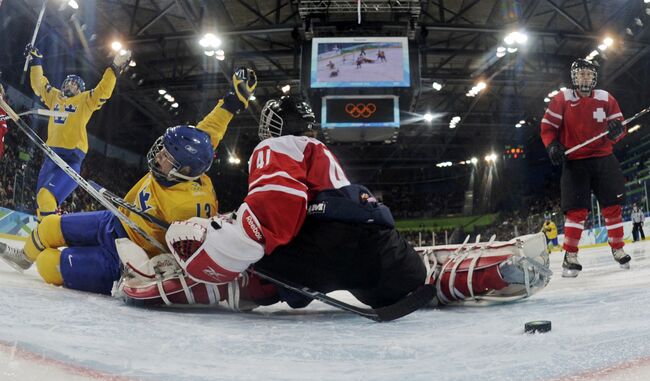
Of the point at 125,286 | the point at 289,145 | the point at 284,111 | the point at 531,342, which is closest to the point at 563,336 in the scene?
the point at 531,342

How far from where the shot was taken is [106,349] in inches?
27.8

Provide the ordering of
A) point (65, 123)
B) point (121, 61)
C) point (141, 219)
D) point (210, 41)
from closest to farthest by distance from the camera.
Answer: point (141, 219)
point (121, 61)
point (65, 123)
point (210, 41)

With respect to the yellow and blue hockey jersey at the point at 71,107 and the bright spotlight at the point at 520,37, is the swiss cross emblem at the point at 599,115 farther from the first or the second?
the bright spotlight at the point at 520,37

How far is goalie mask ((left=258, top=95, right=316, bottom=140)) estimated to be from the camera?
1382 millimetres

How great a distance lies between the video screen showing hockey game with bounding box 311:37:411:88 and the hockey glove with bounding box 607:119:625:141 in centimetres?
397

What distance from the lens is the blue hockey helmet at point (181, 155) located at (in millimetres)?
1490

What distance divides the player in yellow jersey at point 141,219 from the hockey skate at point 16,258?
0.32m

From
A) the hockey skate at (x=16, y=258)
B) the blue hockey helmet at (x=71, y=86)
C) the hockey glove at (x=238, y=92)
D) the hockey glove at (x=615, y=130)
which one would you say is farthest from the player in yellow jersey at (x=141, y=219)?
the hockey glove at (x=615, y=130)

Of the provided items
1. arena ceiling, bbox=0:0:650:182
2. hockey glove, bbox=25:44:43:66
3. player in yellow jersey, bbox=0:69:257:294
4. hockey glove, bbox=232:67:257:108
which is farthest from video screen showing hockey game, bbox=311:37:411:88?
player in yellow jersey, bbox=0:69:257:294

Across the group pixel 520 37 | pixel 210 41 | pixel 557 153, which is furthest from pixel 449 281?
pixel 520 37

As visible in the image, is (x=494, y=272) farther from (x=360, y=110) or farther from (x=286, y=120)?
(x=360, y=110)

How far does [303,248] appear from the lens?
4.23 feet

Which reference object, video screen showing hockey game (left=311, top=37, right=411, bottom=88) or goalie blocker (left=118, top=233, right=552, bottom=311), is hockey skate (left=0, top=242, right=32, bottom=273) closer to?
goalie blocker (left=118, top=233, right=552, bottom=311)

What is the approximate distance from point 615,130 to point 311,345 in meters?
2.19
